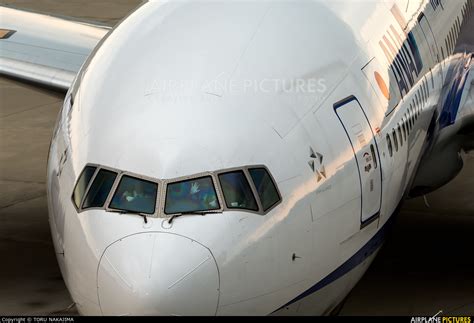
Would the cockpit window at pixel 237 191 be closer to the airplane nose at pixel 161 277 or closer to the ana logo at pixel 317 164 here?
the airplane nose at pixel 161 277

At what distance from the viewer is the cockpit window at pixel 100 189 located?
10.5 m

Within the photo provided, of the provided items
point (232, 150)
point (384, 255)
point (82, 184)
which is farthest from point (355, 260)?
point (384, 255)

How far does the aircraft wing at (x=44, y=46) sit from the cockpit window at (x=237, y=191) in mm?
7358

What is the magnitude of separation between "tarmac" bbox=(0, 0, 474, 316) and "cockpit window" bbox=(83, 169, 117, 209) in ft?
15.6

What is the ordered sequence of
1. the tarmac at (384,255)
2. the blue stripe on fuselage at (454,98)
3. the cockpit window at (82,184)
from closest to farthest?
the cockpit window at (82,184), the tarmac at (384,255), the blue stripe on fuselage at (454,98)

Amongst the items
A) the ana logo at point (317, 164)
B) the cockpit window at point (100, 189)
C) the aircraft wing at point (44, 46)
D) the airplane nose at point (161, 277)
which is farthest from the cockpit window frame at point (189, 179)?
the aircraft wing at point (44, 46)

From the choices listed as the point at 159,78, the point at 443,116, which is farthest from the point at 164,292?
the point at 443,116

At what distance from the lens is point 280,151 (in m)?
10.6

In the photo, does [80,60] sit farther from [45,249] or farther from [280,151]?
[280,151]

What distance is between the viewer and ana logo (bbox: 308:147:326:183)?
1082 centimetres

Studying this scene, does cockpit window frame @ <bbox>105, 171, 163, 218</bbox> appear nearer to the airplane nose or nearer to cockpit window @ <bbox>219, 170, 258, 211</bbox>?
the airplane nose

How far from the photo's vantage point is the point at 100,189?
10531 millimetres

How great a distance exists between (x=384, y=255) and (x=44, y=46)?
6.08 m

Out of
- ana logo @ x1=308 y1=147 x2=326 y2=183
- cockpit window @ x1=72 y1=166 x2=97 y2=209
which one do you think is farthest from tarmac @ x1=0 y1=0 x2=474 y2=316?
cockpit window @ x1=72 y1=166 x2=97 y2=209
